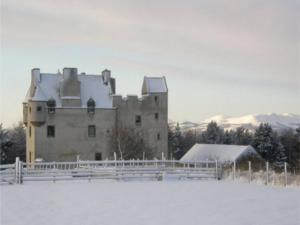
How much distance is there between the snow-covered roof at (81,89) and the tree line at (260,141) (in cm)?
1807

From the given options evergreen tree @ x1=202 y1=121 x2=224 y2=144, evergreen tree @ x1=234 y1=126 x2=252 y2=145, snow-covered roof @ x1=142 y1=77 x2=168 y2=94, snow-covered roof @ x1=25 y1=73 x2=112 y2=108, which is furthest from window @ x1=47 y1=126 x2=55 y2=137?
evergreen tree @ x1=234 y1=126 x2=252 y2=145

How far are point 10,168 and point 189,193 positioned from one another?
1097cm

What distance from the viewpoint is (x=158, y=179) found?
29656 mm

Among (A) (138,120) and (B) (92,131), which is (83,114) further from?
(A) (138,120)

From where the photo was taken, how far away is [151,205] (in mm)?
16875

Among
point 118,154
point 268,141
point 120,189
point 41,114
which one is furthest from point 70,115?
point 120,189

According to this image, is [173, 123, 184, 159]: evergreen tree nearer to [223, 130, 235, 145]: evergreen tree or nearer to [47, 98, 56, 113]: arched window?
[223, 130, 235, 145]: evergreen tree

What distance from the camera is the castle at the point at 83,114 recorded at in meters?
56.5

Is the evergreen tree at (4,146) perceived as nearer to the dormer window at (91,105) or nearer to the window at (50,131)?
the window at (50,131)

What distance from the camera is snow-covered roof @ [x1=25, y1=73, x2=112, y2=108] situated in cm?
5766

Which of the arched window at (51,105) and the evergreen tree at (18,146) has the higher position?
the arched window at (51,105)

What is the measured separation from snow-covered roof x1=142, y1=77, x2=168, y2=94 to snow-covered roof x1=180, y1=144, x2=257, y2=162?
28.4 ft

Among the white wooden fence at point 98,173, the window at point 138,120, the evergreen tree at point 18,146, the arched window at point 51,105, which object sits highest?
the arched window at point 51,105

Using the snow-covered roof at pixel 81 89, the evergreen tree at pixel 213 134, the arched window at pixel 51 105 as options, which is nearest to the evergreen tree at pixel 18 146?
the snow-covered roof at pixel 81 89
